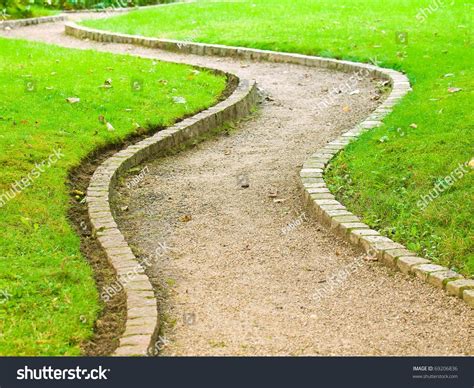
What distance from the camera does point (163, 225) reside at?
7.05 meters

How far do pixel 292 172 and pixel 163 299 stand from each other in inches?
125

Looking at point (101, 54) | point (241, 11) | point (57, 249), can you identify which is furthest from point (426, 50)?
point (57, 249)

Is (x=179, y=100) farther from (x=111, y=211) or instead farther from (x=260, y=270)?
(x=260, y=270)

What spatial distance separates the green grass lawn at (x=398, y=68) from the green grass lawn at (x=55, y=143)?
2.44 m

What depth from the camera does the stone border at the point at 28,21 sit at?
20031 mm

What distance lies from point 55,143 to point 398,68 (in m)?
6.27

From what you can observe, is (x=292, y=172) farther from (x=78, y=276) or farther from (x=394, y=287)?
(x=78, y=276)
